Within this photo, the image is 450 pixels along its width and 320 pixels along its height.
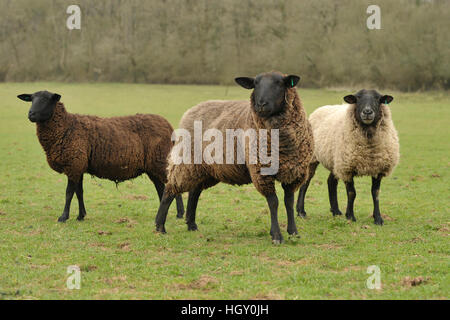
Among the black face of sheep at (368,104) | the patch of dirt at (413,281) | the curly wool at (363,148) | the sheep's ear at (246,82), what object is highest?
the sheep's ear at (246,82)

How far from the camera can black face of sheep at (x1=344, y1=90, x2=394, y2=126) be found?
9227mm

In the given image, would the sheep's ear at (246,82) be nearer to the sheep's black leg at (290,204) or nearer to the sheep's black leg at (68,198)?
the sheep's black leg at (290,204)

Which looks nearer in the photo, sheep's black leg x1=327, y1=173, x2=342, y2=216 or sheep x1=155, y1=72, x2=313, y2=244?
sheep x1=155, y1=72, x2=313, y2=244

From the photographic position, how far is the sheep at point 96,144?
990 centimetres

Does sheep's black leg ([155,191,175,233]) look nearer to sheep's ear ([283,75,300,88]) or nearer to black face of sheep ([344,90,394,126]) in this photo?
sheep's ear ([283,75,300,88])

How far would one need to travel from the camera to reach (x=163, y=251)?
7551 mm

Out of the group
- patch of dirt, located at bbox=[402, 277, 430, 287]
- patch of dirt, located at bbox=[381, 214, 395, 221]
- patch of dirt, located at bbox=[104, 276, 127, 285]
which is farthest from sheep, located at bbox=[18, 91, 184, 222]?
patch of dirt, located at bbox=[402, 277, 430, 287]

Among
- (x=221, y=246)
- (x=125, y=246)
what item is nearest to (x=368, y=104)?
(x=221, y=246)

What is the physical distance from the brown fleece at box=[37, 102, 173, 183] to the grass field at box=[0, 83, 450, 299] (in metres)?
0.99

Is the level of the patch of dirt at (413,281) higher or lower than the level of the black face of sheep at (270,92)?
lower

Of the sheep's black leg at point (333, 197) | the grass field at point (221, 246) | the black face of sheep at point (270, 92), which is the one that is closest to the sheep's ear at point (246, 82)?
the black face of sheep at point (270, 92)

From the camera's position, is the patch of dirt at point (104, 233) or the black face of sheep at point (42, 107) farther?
the black face of sheep at point (42, 107)

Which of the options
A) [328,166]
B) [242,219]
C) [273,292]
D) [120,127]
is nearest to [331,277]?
[273,292]

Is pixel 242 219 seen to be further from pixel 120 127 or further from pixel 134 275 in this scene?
pixel 134 275
